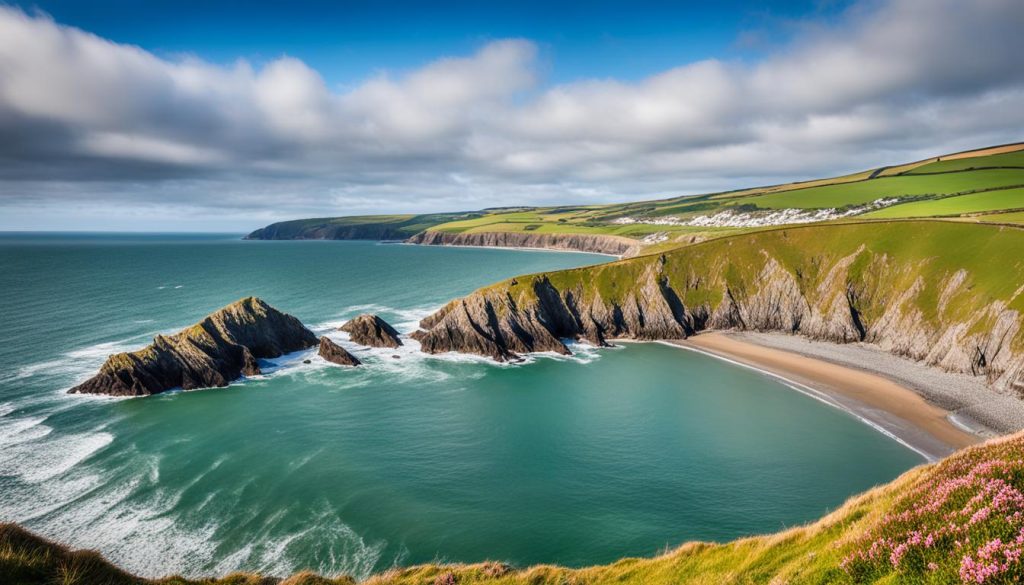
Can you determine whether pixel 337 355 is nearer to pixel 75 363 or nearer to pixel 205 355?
pixel 205 355

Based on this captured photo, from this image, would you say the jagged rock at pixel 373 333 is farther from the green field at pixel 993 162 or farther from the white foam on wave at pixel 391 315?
the green field at pixel 993 162

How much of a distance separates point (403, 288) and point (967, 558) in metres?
134

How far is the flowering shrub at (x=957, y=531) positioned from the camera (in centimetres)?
1023

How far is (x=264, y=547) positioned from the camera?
32.8 meters

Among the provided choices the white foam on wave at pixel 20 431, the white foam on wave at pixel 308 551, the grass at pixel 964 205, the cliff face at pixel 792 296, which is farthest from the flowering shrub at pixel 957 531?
the grass at pixel 964 205

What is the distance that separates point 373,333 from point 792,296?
253 feet

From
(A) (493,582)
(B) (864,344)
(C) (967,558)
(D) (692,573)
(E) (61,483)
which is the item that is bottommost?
(B) (864,344)

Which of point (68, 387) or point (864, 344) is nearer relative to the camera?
point (68, 387)

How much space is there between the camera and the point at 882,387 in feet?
200

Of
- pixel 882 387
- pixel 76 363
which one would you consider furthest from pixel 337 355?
pixel 882 387

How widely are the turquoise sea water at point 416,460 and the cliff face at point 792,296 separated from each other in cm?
1099

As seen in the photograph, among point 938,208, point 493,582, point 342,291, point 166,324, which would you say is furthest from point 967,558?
point 938,208

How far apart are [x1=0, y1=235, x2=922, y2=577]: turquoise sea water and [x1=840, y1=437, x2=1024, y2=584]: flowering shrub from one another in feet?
71.2

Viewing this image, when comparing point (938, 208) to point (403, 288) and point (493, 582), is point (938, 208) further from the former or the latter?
point (493, 582)
